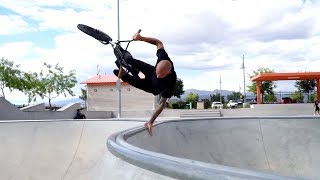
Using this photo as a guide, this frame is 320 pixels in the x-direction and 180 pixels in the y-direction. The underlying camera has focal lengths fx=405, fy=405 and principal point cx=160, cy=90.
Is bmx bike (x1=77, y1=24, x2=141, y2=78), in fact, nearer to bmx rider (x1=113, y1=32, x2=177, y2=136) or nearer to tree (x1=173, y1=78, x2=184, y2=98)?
bmx rider (x1=113, y1=32, x2=177, y2=136)

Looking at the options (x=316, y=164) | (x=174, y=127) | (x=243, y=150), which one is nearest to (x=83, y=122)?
(x=174, y=127)

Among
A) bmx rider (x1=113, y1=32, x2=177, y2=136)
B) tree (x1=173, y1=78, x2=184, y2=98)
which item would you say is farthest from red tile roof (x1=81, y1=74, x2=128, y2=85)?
tree (x1=173, y1=78, x2=184, y2=98)

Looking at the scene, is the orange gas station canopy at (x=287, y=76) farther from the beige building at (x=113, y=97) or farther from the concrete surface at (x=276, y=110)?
the beige building at (x=113, y=97)

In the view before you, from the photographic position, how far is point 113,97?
135ft

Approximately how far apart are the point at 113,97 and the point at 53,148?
3389 centimetres

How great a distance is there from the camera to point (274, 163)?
766 cm

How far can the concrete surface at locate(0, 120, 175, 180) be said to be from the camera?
698cm

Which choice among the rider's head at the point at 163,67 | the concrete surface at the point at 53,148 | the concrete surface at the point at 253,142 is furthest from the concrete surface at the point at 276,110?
the rider's head at the point at 163,67

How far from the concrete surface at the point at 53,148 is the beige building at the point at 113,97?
32466 mm

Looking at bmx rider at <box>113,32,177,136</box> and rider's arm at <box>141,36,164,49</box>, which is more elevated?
rider's arm at <box>141,36,164,49</box>

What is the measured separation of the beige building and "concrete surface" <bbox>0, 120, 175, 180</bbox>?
32.5m

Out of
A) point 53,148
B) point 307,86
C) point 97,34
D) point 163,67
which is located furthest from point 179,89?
point 163,67

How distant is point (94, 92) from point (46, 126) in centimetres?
3413

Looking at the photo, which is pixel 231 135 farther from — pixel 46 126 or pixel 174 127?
pixel 46 126
